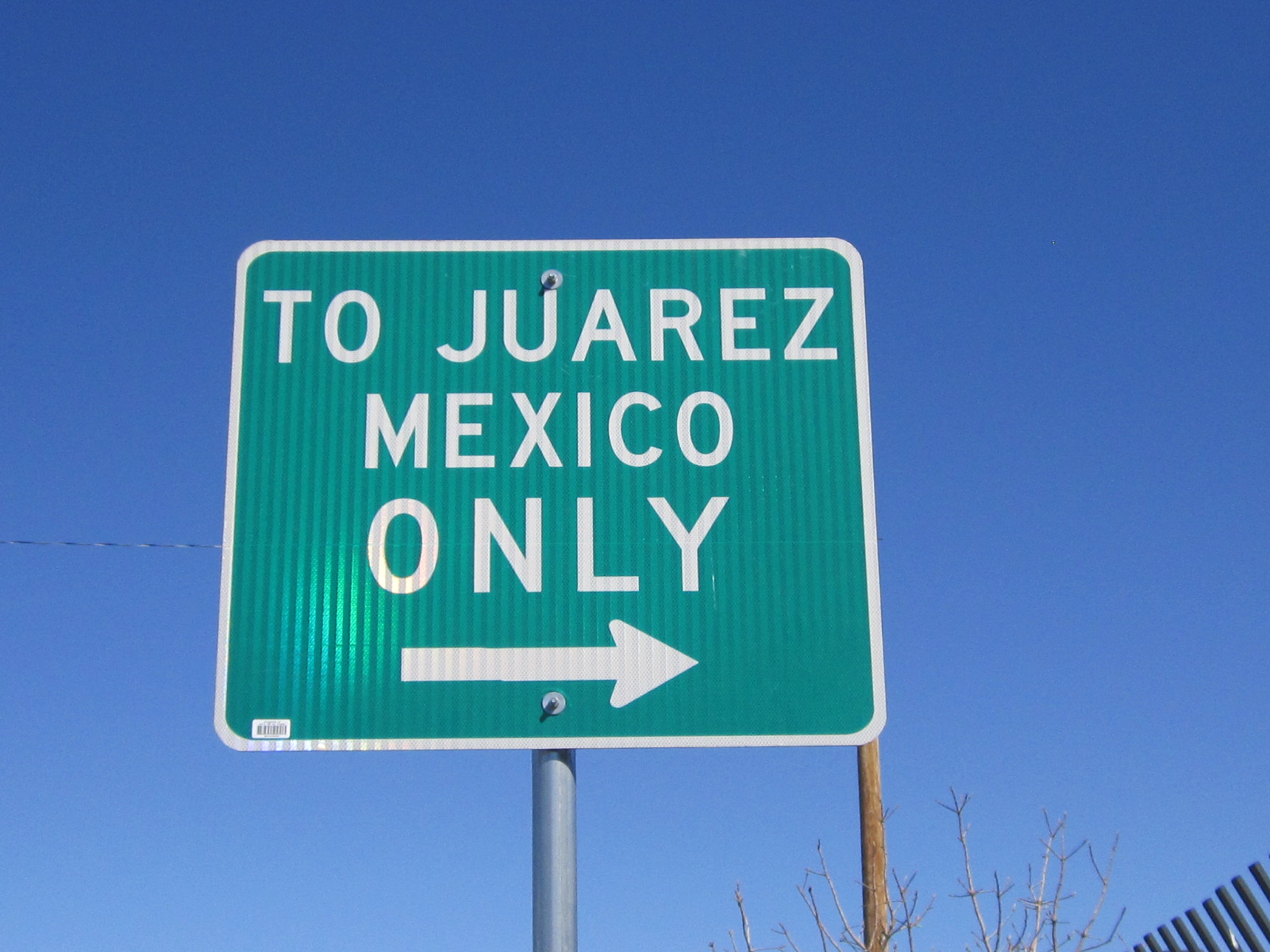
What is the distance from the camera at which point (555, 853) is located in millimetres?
3230

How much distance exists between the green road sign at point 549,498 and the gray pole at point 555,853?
2.8 inches

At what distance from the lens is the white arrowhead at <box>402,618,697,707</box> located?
3.34m

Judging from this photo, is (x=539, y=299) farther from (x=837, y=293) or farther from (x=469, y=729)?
(x=469, y=729)

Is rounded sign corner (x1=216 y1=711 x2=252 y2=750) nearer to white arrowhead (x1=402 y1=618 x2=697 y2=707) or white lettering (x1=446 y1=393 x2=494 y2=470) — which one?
white arrowhead (x1=402 y1=618 x2=697 y2=707)

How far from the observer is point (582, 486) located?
3.45 m

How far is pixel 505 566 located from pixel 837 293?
929 mm

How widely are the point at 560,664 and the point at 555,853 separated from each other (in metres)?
0.37

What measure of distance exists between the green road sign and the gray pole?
70 mm

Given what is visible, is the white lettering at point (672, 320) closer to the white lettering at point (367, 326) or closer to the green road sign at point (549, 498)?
the green road sign at point (549, 498)

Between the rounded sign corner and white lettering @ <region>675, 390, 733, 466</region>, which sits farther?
white lettering @ <region>675, 390, 733, 466</region>

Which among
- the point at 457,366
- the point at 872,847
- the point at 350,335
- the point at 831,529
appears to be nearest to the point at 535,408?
the point at 457,366

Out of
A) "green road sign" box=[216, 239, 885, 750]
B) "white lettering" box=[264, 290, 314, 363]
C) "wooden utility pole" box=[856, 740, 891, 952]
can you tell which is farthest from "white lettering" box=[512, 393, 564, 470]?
"wooden utility pole" box=[856, 740, 891, 952]

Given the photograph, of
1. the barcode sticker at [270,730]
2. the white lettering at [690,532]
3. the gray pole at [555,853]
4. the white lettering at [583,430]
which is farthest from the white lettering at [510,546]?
the barcode sticker at [270,730]

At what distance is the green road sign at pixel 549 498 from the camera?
131 inches
